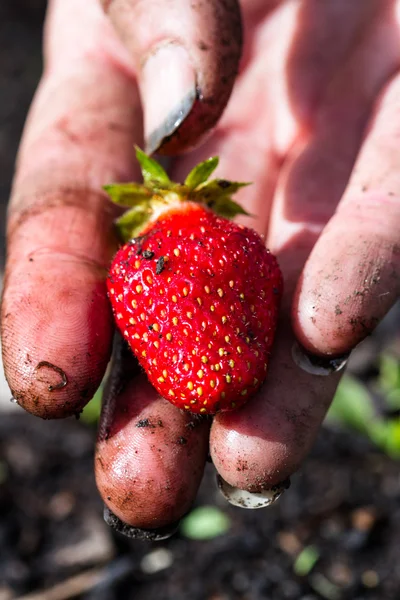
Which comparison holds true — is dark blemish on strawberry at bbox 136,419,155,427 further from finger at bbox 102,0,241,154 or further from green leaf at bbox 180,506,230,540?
green leaf at bbox 180,506,230,540

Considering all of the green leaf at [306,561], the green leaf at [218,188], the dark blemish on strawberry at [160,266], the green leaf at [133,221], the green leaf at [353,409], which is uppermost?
the green leaf at [218,188]

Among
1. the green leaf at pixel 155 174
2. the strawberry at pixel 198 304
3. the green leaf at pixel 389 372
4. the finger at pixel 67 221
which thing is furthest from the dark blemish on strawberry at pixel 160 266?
the green leaf at pixel 389 372

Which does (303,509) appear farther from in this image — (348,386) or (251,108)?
(251,108)

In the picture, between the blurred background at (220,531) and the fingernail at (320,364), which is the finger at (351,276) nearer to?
the fingernail at (320,364)

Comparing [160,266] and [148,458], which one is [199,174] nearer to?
[160,266]

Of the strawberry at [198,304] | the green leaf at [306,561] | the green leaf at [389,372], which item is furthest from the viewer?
the green leaf at [389,372]

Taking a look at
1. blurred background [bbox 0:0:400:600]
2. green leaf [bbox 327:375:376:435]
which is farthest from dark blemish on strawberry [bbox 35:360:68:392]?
green leaf [bbox 327:375:376:435]

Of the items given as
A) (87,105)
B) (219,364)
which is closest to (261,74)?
(87,105)
